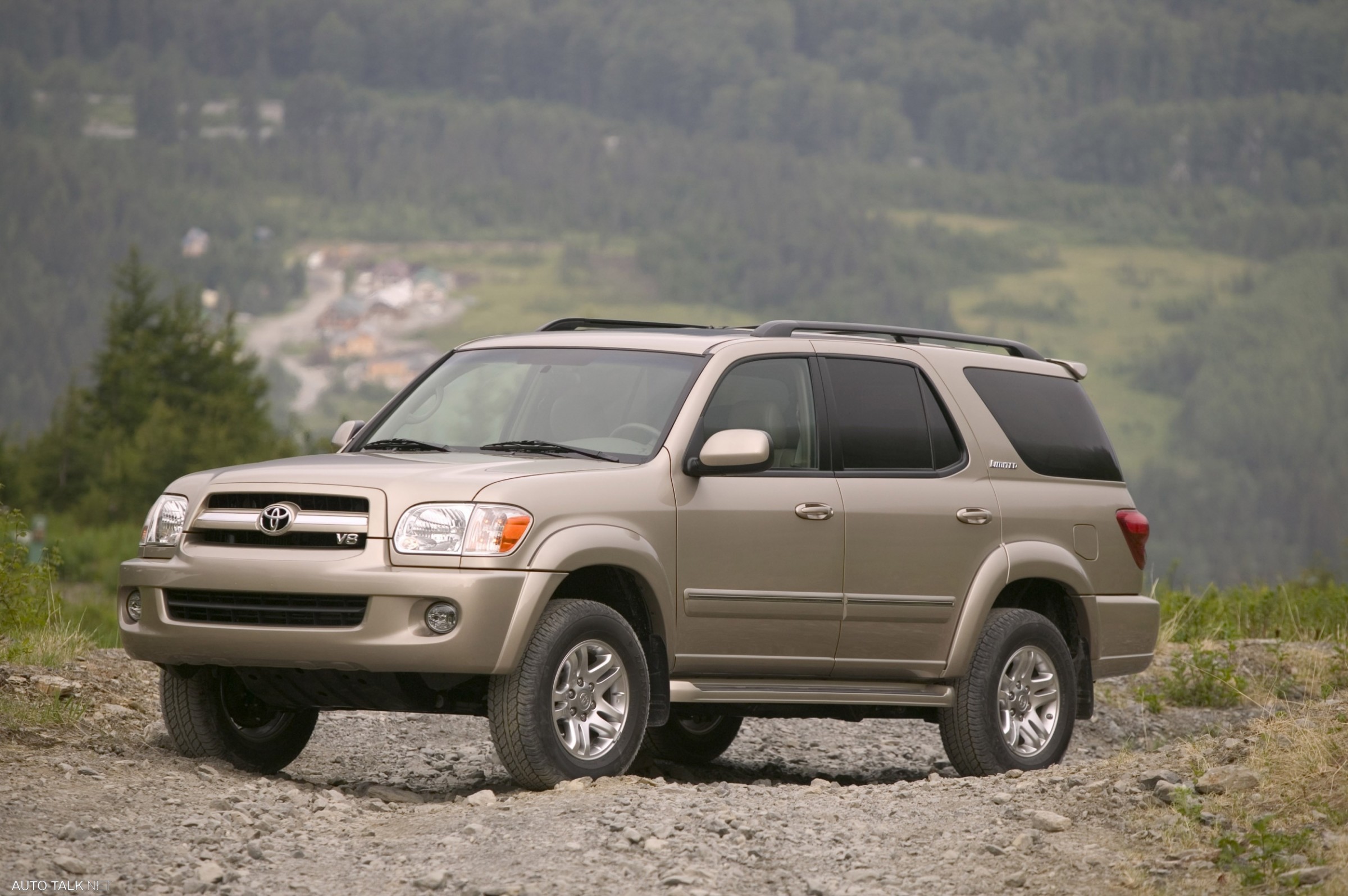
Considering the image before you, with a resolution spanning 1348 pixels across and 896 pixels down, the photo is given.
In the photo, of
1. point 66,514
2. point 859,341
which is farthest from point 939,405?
point 66,514

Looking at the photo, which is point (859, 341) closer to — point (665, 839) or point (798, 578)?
point (798, 578)

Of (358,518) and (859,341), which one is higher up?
(859,341)

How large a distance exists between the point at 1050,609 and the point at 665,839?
149 inches

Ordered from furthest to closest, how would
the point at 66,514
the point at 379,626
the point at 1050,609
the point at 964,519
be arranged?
the point at 66,514 → the point at 1050,609 → the point at 964,519 → the point at 379,626

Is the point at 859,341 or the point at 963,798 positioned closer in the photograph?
the point at 963,798

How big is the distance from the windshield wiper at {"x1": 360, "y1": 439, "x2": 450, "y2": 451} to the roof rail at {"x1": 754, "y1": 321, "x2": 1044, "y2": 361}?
1.53 metres

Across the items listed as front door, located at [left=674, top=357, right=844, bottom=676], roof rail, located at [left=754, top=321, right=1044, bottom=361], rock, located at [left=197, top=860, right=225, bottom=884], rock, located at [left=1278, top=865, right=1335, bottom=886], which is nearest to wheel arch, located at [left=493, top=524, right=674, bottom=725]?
front door, located at [left=674, top=357, right=844, bottom=676]

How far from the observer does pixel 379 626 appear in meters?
6.66

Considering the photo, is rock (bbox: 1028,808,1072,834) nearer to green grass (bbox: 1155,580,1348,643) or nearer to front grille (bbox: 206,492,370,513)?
front grille (bbox: 206,492,370,513)

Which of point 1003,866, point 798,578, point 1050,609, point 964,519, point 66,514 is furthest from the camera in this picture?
point 66,514

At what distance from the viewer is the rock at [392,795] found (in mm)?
7434

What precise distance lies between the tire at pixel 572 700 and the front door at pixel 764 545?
389mm

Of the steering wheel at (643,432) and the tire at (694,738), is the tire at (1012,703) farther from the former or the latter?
the steering wheel at (643,432)

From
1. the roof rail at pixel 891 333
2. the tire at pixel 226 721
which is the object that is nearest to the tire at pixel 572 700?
the tire at pixel 226 721
